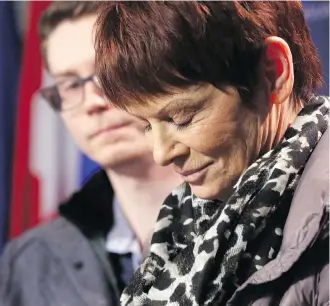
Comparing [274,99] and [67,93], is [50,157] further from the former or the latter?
[274,99]

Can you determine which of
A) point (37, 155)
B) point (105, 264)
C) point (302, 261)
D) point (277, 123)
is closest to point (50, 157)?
point (37, 155)

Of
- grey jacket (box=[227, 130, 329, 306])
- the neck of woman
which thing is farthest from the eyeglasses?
grey jacket (box=[227, 130, 329, 306])

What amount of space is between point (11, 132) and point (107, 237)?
0.31 m

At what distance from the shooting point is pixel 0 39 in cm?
141

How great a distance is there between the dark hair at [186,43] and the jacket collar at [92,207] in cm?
37

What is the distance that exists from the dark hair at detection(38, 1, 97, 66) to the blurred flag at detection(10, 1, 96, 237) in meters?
0.01

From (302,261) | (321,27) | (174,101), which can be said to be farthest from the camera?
(321,27)

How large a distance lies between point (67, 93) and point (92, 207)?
0.80 ft

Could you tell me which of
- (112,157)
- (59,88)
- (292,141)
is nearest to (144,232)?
(112,157)

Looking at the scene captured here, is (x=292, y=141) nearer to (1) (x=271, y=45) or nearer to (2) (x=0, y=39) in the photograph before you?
(1) (x=271, y=45)

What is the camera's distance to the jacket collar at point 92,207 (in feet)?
4.51

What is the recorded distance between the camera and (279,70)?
3.41 ft

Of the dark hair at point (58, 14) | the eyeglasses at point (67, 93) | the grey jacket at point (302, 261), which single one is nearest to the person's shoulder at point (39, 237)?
the eyeglasses at point (67, 93)

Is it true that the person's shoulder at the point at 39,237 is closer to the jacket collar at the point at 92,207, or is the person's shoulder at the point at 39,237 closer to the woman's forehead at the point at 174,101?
the jacket collar at the point at 92,207
